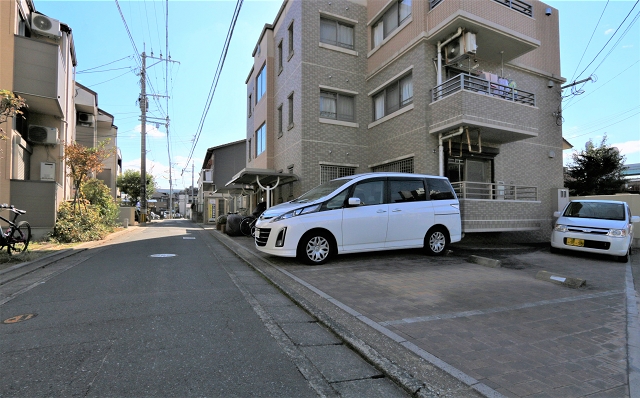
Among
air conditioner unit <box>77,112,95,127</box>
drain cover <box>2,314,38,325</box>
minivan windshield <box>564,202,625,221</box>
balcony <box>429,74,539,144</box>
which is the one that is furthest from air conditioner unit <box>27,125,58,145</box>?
minivan windshield <box>564,202,625,221</box>

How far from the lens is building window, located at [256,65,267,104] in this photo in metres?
17.9

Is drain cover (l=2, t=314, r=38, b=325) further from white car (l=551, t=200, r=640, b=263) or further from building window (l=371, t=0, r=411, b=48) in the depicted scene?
building window (l=371, t=0, r=411, b=48)

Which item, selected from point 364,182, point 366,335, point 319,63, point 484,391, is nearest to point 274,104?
point 319,63

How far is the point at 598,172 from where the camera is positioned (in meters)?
19.7

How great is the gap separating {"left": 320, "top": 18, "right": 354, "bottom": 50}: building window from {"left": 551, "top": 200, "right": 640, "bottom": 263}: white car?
10075mm

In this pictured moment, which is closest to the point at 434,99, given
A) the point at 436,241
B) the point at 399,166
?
the point at 399,166

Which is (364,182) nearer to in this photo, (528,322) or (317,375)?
(528,322)

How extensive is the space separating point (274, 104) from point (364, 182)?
10711mm

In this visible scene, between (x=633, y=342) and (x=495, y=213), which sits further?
(x=495, y=213)

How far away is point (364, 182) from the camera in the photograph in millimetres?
7734

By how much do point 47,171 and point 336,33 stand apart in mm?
12226

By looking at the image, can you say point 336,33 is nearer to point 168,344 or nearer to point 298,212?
point 298,212

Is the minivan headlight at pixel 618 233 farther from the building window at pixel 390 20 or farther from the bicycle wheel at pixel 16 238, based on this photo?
the bicycle wheel at pixel 16 238

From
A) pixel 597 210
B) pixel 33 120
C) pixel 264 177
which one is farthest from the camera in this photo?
pixel 264 177
